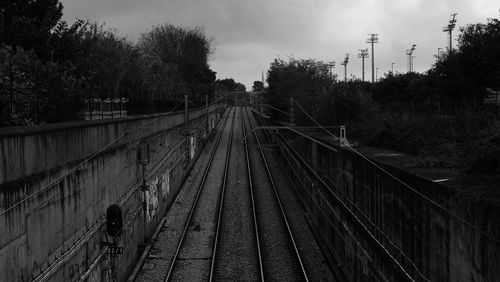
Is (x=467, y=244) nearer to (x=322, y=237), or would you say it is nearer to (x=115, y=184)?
(x=115, y=184)

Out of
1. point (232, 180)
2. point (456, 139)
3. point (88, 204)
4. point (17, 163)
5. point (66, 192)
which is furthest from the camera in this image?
point (232, 180)

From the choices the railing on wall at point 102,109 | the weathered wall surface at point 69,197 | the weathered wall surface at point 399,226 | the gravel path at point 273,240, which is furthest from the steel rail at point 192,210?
the weathered wall surface at point 399,226

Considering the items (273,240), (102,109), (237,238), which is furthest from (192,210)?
(102,109)

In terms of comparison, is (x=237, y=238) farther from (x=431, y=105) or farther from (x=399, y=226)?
(x=431, y=105)

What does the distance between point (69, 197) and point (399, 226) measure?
680 centimetres

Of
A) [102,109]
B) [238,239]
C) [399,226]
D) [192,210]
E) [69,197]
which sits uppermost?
[102,109]

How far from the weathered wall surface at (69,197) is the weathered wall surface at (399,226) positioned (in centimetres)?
662

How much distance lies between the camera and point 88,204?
38.8 ft

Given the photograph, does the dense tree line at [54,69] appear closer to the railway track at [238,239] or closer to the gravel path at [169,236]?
the gravel path at [169,236]

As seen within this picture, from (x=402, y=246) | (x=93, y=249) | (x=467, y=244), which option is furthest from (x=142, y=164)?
(x=467, y=244)

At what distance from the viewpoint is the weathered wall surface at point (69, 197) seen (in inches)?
316

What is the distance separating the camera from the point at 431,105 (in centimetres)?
3192

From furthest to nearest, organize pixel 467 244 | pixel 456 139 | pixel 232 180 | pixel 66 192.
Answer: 1. pixel 232 180
2. pixel 456 139
3. pixel 66 192
4. pixel 467 244

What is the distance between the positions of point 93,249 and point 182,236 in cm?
819
